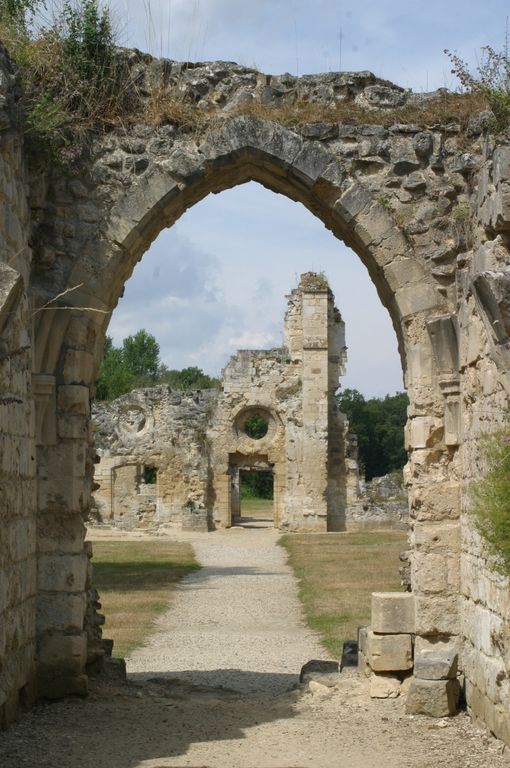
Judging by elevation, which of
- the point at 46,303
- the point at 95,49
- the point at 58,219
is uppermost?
the point at 95,49

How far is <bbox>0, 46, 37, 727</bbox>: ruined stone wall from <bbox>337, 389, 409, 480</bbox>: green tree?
150 feet

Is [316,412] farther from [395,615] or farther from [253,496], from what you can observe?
[253,496]

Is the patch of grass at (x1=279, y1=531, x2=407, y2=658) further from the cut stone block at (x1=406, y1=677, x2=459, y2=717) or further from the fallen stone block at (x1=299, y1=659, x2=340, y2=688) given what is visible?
the cut stone block at (x1=406, y1=677, x2=459, y2=717)

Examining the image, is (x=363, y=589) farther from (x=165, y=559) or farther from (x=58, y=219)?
(x=58, y=219)

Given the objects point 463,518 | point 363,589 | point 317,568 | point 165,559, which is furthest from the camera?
point 165,559

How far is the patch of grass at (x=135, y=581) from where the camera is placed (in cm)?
1170

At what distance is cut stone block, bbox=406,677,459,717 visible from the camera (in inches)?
273

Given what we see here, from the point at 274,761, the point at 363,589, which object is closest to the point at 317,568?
the point at 363,589

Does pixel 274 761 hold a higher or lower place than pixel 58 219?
lower

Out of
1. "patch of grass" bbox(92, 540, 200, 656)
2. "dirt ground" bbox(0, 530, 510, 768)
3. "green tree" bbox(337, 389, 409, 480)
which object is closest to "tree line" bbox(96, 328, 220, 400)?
"green tree" bbox(337, 389, 409, 480)

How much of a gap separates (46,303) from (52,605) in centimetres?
211

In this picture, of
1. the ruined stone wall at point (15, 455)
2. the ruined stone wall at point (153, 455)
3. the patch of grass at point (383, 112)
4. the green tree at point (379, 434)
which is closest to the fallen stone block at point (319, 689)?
the ruined stone wall at point (15, 455)

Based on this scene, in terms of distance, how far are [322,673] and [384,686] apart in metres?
0.80

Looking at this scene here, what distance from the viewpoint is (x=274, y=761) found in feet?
19.9
